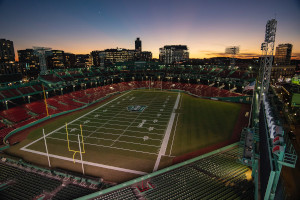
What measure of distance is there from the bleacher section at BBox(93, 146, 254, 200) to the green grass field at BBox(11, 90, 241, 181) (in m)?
3.33

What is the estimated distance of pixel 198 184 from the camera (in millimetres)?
13672

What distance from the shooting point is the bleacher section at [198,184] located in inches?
500

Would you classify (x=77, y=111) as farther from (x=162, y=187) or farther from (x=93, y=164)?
(x=162, y=187)

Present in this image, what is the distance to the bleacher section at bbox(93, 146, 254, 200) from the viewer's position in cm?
1269

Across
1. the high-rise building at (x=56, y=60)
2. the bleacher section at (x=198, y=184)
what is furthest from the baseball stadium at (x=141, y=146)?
the high-rise building at (x=56, y=60)

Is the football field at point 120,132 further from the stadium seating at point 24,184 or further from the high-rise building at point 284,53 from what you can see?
the high-rise building at point 284,53

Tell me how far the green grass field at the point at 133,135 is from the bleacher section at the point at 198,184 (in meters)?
3.33

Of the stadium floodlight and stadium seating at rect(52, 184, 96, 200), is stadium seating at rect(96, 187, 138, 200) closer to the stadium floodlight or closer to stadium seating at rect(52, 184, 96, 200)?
stadium seating at rect(52, 184, 96, 200)

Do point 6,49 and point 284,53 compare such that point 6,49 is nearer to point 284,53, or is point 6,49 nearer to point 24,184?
point 24,184

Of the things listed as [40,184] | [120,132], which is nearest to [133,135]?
[120,132]

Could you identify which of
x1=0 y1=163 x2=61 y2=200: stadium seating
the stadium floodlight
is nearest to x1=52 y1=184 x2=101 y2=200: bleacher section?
x1=0 y1=163 x2=61 y2=200: stadium seating

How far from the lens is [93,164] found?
62.3 feet

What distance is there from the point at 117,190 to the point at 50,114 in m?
28.4

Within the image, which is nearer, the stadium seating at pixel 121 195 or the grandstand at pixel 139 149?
the stadium seating at pixel 121 195
